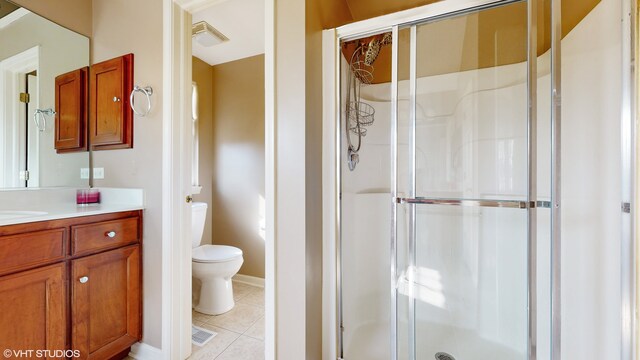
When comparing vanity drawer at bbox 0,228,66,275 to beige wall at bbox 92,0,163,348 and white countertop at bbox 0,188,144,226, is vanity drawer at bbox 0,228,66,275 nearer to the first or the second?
white countertop at bbox 0,188,144,226

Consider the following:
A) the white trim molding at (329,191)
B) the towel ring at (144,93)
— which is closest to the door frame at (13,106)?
the towel ring at (144,93)

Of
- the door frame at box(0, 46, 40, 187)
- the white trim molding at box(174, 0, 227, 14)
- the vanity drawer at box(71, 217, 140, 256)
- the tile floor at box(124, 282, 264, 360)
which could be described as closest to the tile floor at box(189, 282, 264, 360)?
the tile floor at box(124, 282, 264, 360)

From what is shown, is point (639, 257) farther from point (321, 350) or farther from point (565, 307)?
point (321, 350)

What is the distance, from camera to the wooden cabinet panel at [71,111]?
1.63 m

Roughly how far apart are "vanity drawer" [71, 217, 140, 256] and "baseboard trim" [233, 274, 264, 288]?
1.32m

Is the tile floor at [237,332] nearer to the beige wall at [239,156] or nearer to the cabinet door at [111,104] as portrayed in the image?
the beige wall at [239,156]

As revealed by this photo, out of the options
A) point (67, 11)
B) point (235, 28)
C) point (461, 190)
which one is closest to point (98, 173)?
point (67, 11)

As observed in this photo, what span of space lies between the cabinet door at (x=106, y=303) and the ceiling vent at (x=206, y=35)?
1732 mm

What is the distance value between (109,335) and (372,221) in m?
1.62

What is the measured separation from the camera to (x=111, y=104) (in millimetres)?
1600

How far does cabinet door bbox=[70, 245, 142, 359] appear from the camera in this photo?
47.9 inches

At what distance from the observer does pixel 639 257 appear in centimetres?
64

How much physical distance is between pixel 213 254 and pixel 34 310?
996mm

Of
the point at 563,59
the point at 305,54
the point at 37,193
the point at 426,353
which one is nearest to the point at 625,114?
the point at 563,59
